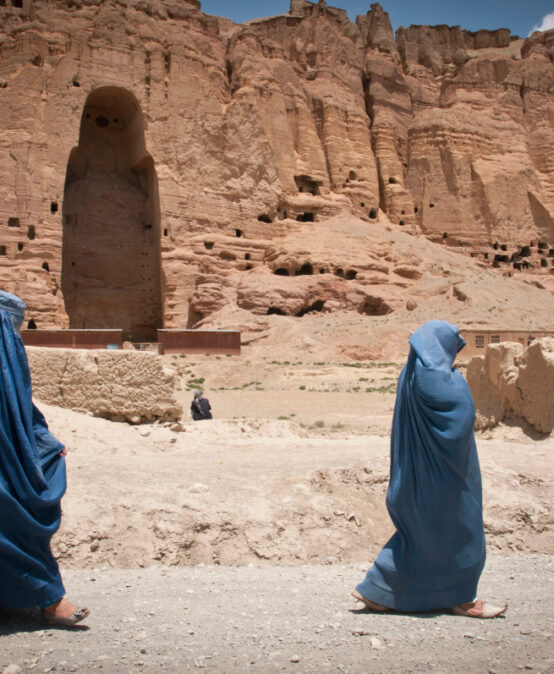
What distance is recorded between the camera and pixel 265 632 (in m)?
2.96

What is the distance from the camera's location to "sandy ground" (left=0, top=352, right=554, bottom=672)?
9.04ft

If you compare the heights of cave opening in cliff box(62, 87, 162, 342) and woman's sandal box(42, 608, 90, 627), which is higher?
cave opening in cliff box(62, 87, 162, 342)

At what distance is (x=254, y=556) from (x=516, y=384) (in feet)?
16.3

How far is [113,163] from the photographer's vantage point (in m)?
33.6

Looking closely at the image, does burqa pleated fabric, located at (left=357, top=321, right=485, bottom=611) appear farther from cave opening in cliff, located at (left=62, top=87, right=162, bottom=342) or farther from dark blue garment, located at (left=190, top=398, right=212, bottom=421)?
cave opening in cliff, located at (left=62, top=87, right=162, bottom=342)

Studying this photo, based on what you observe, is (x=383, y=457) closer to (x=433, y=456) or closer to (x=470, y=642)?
(x=433, y=456)

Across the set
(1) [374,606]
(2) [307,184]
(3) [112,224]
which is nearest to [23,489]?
(1) [374,606]

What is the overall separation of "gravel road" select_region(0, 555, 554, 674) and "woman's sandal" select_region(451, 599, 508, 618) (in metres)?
0.05

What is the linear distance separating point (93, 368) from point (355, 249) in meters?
25.7

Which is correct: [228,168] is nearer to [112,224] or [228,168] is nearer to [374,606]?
[112,224]

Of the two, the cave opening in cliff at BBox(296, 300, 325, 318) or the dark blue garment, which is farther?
the cave opening in cliff at BBox(296, 300, 325, 318)

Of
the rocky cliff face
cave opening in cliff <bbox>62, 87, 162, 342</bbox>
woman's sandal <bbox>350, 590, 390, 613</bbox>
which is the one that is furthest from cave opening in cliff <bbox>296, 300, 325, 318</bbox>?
woman's sandal <bbox>350, 590, 390, 613</bbox>

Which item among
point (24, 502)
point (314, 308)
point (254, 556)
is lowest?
point (254, 556)

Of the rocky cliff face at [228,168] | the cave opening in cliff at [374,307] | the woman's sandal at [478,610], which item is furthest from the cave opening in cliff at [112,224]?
the woman's sandal at [478,610]
